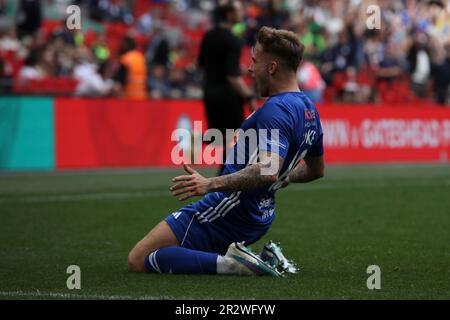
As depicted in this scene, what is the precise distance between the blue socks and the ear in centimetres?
137

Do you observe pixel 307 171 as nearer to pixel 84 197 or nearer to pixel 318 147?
pixel 318 147

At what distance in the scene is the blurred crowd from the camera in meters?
19.3

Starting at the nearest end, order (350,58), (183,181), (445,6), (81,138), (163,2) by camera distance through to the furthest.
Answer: (183,181), (81,138), (350,58), (163,2), (445,6)

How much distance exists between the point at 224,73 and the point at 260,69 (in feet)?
19.7

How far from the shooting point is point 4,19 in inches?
864

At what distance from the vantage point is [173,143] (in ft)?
61.2

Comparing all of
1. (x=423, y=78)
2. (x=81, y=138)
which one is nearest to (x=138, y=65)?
(x=81, y=138)

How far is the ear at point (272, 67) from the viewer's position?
6688 mm

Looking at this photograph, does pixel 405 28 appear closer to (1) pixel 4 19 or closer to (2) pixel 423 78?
(2) pixel 423 78

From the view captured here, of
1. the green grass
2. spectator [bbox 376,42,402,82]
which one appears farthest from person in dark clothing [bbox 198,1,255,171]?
spectator [bbox 376,42,402,82]

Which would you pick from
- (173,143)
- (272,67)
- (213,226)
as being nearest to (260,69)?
(272,67)

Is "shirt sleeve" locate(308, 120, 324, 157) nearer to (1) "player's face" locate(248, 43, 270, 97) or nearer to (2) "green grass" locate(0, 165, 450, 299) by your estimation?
(1) "player's face" locate(248, 43, 270, 97)

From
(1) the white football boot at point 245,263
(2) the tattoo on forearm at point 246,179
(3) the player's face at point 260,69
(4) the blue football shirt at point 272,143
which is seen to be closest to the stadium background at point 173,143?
(1) the white football boot at point 245,263
